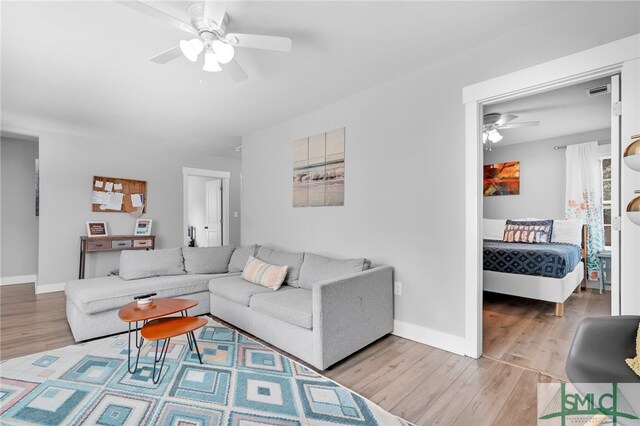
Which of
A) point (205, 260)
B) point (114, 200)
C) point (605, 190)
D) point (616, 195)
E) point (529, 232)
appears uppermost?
point (605, 190)

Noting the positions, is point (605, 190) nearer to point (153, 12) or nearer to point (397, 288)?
point (397, 288)

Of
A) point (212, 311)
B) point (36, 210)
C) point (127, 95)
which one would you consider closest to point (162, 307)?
point (212, 311)

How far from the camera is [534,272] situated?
357 centimetres

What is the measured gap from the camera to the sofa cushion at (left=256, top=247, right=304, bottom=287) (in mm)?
3285

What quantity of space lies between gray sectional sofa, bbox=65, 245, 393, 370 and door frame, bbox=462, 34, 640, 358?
727 millimetres

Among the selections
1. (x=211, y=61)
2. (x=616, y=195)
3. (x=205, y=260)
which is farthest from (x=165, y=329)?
(x=616, y=195)

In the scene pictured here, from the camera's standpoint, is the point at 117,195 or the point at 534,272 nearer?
the point at 534,272

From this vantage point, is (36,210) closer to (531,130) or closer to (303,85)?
(303,85)

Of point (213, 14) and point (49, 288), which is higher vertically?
point (213, 14)

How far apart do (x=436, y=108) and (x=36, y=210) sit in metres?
6.27

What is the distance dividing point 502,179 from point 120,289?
6.13m

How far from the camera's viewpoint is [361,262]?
2.81 metres

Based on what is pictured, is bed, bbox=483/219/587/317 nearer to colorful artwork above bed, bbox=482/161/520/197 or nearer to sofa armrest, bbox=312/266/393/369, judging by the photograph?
colorful artwork above bed, bbox=482/161/520/197

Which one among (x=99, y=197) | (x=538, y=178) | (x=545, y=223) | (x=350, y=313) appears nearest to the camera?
(x=350, y=313)
